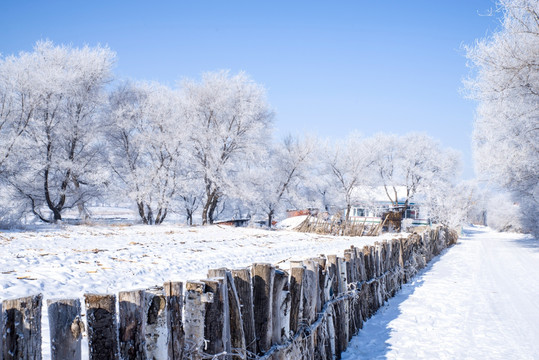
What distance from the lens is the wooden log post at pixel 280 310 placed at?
3.28m

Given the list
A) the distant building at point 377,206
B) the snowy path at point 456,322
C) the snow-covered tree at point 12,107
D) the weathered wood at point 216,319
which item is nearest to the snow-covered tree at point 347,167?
the distant building at point 377,206

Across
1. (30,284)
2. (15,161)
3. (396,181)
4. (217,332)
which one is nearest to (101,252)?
(30,284)

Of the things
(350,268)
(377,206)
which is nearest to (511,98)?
(350,268)

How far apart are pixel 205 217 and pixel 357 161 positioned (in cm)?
2196

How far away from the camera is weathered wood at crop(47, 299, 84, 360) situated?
6.11 ft

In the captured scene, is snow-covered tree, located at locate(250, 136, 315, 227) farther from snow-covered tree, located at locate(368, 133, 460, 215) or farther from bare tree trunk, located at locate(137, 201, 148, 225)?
snow-covered tree, located at locate(368, 133, 460, 215)

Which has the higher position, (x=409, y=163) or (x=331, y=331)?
(x=409, y=163)

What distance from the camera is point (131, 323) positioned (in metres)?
2.14

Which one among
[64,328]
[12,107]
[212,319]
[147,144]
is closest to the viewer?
[64,328]

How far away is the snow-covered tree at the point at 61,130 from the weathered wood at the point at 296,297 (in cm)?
1721

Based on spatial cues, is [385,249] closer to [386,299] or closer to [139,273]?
[386,299]

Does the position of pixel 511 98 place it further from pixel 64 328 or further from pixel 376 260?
pixel 64 328

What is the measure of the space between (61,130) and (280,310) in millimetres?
19335

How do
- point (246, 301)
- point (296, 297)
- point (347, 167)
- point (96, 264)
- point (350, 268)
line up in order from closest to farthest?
point (246, 301), point (296, 297), point (350, 268), point (96, 264), point (347, 167)
